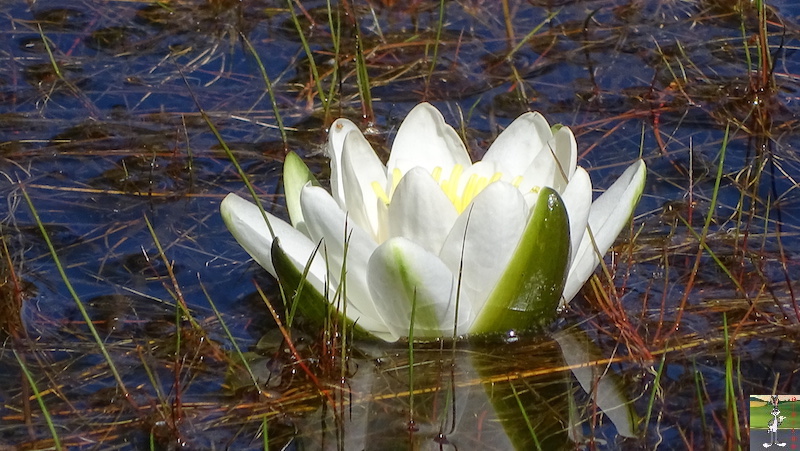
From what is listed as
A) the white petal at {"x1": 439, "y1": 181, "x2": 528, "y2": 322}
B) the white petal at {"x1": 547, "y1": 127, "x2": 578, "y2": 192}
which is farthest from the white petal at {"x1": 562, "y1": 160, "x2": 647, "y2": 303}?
the white petal at {"x1": 439, "y1": 181, "x2": 528, "y2": 322}

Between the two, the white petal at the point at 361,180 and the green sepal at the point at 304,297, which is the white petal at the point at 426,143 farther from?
the green sepal at the point at 304,297

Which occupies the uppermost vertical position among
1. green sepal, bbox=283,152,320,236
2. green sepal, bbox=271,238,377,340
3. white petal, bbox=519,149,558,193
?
white petal, bbox=519,149,558,193

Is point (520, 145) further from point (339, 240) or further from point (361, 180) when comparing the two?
point (339, 240)

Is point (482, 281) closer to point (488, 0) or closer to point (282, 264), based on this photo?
point (282, 264)

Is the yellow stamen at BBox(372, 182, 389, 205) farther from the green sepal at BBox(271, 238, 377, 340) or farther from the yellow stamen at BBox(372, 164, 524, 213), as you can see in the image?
the green sepal at BBox(271, 238, 377, 340)
